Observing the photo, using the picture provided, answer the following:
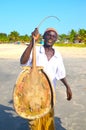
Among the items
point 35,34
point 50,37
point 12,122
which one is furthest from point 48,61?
point 12,122

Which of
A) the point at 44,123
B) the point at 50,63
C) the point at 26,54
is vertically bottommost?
the point at 44,123

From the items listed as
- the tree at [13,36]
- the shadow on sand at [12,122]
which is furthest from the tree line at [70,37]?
the shadow on sand at [12,122]

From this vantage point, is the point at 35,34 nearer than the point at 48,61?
Yes

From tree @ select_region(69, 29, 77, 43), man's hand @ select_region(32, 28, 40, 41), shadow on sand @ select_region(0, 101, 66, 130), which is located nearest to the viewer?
man's hand @ select_region(32, 28, 40, 41)

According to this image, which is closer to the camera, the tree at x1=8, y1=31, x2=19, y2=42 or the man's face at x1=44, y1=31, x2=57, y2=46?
the man's face at x1=44, y1=31, x2=57, y2=46

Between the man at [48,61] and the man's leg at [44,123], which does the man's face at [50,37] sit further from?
the man's leg at [44,123]

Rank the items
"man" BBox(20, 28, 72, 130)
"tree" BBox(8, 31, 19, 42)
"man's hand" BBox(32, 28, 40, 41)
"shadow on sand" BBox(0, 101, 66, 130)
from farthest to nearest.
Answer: "tree" BBox(8, 31, 19, 42) → "shadow on sand" BBox(0, 101, 66, 130) → "man" BBox(20, 28, 72, 130) → "man's hand" BBox(32, 28, 40, 41)

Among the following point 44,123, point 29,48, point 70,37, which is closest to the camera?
point 29,48

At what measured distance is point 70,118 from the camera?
7.39 metres

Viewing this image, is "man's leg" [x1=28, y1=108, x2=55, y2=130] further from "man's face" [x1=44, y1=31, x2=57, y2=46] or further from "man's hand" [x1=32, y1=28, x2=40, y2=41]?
"man's hand" [x1=32, y1=28, x2=40, y2=41]

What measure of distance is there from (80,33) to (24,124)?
271ft

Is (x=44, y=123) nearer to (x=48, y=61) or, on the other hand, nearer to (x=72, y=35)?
(x=48, y=61)

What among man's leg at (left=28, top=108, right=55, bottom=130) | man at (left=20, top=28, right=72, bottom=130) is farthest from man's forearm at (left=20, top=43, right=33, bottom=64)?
man's leg at (left=28, top=108, right=55, bottom=130)

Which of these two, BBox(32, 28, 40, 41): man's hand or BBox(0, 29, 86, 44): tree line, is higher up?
BBox(32, 28, 40, 41): man's hand
